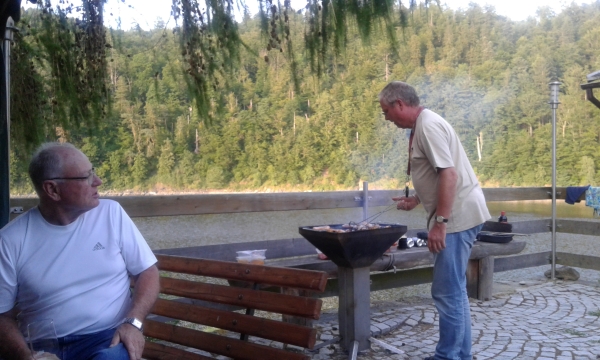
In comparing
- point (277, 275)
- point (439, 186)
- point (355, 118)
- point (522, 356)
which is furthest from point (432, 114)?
point (355, 118)

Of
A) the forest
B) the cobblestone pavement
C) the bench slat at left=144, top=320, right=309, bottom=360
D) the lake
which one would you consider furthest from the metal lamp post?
the bench slat at left=144, top=320, right=309, bottom=360

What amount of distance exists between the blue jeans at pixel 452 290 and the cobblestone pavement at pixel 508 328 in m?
0.69

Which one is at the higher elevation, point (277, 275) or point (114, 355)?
point (277, 275)

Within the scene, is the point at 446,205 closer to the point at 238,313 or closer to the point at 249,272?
the point at 249,272

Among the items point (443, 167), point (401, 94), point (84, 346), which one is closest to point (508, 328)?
point (443, 167)

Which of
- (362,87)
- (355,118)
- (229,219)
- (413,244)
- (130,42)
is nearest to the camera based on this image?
(130,42)

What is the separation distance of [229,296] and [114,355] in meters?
0.68

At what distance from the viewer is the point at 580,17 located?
2047cm

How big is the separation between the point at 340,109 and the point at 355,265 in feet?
23.4

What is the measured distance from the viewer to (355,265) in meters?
3.40

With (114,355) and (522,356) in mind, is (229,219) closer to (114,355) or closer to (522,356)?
(522,356)

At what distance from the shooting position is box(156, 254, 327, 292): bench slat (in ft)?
7.47

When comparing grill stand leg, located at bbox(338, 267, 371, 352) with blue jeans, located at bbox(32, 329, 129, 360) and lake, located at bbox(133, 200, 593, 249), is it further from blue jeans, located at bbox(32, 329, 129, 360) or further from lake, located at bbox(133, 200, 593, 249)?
lake, located at bbox(133, 200, 593, 249)

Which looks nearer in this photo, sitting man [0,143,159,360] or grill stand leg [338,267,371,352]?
sitting man [0,143,159,360]
